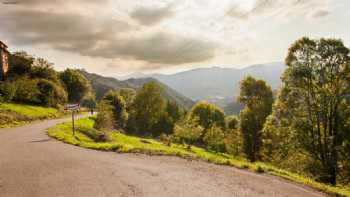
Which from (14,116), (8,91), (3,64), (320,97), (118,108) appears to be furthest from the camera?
(118,108)

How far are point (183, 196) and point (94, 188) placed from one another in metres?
3.13

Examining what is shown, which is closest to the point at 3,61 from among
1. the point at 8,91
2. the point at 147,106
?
the point at 8,91

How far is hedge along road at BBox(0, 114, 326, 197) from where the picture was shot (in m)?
7.60

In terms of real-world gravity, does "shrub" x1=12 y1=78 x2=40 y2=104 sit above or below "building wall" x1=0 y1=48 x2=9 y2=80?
below

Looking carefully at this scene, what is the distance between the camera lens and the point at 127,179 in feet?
29.0

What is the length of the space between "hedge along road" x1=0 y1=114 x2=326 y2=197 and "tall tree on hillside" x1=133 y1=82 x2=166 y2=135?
54.0 metres

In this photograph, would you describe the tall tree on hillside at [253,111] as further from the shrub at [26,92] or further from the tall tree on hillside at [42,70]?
the tall tree on hillside at [42,70]

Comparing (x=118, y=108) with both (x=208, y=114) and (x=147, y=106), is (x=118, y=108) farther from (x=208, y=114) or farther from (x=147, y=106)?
(x=208, y=114)

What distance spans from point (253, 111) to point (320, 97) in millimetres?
14202

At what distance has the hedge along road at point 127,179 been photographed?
7.60 metres

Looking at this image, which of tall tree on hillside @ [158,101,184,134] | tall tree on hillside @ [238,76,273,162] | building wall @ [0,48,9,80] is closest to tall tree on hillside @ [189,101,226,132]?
tall tree on hillside @ [158,101,184,134]

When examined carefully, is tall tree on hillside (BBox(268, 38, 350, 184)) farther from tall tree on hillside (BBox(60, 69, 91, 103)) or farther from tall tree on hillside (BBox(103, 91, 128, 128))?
tall tree on hillside (BBox(60, 69, 91, 103))

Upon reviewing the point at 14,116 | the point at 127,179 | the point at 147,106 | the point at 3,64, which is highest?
the point at 3,64

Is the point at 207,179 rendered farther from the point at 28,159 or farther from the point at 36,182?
the point at 28,159
